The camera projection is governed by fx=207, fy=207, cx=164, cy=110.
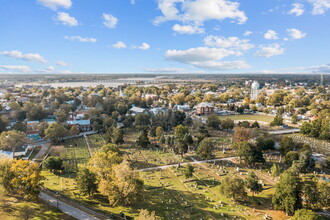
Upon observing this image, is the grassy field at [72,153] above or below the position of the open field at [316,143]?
above

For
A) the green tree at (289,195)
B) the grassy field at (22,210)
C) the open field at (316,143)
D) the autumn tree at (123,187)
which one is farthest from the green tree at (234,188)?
the open field at (316,143)

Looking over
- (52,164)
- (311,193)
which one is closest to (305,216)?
(311,193)

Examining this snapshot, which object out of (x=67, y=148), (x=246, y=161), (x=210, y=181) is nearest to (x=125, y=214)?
(x=210, y=181)

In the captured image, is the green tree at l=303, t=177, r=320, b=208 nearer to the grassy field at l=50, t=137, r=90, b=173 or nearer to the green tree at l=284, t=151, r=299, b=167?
the green tree at l=284, t=151, r=299, b=167

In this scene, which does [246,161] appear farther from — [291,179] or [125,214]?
[125,214]

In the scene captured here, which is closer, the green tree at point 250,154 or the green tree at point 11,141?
the green tree at point 250,154

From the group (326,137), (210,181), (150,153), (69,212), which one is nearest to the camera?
(69,212)

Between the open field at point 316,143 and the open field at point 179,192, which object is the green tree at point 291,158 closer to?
the open field at point 179,192
